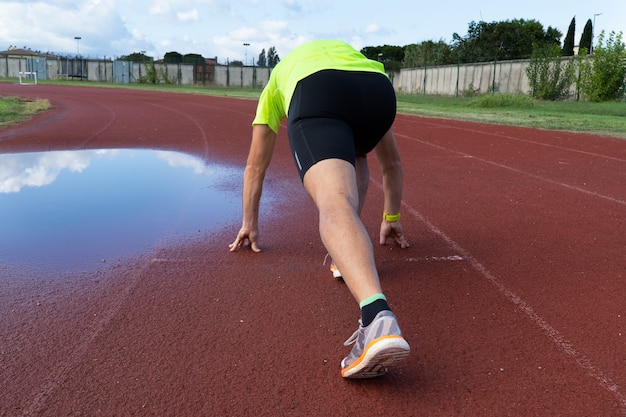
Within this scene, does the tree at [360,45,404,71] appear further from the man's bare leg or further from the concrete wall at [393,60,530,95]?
the man's bare leg

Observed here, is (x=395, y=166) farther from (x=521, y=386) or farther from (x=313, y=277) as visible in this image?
(x=521, y=386)

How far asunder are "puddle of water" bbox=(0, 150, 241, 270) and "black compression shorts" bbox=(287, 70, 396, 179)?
7.47 ft

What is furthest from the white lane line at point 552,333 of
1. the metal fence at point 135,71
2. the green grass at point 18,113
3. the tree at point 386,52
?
the tree at point 386,52

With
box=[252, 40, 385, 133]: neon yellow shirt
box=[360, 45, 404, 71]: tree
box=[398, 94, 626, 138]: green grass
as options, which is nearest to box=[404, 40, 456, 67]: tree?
box=[360, 45, 404, 71]: tree

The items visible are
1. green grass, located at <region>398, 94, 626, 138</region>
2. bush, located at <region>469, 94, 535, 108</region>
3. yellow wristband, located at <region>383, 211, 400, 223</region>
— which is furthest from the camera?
bush, located at <region>469, 94, 535, 108</region>

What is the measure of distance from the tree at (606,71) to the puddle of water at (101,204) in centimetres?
2443

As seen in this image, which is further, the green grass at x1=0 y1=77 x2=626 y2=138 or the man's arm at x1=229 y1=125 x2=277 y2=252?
the green grass at x1=0 y1=77 x2=626 y2=138

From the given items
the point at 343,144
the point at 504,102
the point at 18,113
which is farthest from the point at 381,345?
the point at 504,102

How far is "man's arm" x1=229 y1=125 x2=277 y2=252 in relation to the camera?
3.67 m

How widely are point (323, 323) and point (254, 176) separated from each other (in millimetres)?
1272

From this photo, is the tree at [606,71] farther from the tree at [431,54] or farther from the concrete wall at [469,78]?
the tree at [431,54]

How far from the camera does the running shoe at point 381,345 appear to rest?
206 cm

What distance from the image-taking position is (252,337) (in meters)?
2.90

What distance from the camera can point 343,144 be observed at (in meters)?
2.54
